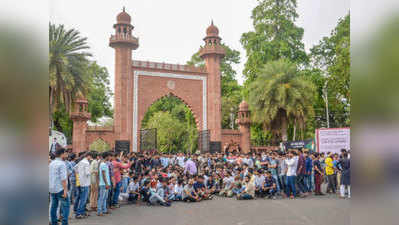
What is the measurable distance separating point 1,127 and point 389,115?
2.04 meters

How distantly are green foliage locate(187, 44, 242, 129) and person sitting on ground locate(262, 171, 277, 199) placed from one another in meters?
20.7

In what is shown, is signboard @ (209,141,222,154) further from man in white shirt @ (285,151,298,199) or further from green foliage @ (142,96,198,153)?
man in white shirt @ (285,151,298,199)

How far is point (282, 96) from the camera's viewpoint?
18.6 metres

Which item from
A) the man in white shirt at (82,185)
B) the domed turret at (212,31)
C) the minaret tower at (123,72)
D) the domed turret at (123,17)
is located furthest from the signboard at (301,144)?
the domed turret at (123,17)

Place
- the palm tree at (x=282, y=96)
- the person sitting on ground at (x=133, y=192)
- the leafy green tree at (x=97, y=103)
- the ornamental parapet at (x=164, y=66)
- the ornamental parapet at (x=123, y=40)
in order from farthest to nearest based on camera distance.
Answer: the leafy green tree at (x=97, y=103) < the ornamental parapet at (x=164, y=66) < the ornamental parapet at (x=123, y=40) < the palm tree at (x=282, y=96) < the person sitting on ground at (x=133, y=192)

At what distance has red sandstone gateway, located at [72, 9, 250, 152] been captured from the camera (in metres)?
20.5

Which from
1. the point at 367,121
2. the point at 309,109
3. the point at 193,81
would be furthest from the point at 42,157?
the point at 193,81

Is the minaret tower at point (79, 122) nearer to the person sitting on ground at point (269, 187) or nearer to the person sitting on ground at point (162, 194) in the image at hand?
the person sitting on ground at point (162, 194)

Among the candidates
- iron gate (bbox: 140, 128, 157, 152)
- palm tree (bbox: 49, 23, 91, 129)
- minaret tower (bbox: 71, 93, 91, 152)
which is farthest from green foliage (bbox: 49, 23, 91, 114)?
iron gate (bbox: 140, 128, 157, 152)

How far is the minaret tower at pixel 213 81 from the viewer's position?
77.4 feet

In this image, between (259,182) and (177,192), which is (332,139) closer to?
(259,182)

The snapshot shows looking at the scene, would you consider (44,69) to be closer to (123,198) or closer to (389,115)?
(389,115)

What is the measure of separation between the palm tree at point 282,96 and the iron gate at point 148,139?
21.7ft

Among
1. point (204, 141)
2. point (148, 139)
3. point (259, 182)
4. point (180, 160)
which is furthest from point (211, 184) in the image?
point (204, 141)
